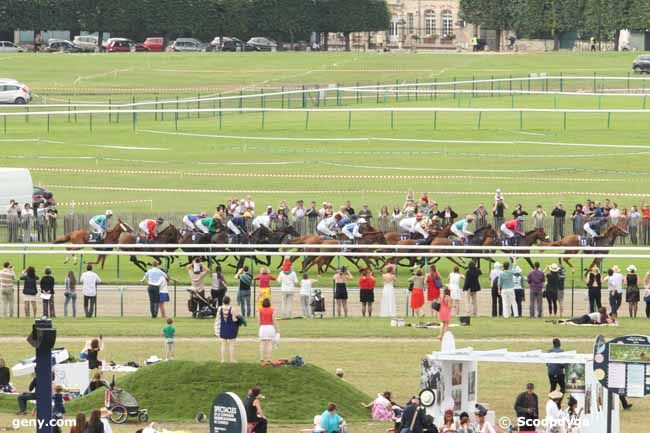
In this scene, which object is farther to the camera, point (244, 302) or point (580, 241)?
point (580, 241)

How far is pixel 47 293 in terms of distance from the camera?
126 feet

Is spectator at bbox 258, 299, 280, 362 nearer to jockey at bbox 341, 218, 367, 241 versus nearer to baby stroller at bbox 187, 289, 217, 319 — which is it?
baby stroller at bbox 187, 289, 217, 319

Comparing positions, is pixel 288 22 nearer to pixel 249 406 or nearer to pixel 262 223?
pixel 262 223

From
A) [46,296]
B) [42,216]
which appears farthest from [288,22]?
[46,296]

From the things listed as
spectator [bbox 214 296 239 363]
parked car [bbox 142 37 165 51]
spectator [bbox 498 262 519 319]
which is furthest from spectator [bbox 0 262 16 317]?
parked car [bbox 142 37 165 51]

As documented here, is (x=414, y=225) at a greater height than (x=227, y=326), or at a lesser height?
greater

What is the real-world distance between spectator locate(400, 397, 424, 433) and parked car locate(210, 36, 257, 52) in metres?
109

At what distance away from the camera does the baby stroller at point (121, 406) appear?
92.8ft

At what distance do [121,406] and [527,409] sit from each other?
6.60 meters

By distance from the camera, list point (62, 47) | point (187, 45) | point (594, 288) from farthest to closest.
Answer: point (187, 45), point (62, 47), point (594, 288)

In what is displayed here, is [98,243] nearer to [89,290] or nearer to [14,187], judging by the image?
[89,290]

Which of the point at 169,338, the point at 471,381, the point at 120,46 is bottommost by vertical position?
the point at 471,381

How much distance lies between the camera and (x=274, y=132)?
80000 mm

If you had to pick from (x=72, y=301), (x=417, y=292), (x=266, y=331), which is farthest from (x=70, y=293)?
(x=266, y=331)
